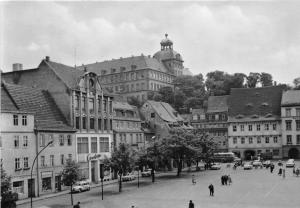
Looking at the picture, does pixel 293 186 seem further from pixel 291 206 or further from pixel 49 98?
pixel 49 98

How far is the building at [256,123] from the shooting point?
115188 millimetres

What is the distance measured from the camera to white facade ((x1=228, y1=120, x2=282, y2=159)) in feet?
376

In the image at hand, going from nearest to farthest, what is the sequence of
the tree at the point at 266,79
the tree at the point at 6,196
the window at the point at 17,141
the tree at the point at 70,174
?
the tree at the point at 6,196 → the tree at the point at 70,174 → the window at the point at 17,141 → the tree at the point at 266,79

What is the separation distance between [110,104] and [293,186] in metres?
35.2

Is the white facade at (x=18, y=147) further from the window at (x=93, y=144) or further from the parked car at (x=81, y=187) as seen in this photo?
the window at (x=93, y=144)

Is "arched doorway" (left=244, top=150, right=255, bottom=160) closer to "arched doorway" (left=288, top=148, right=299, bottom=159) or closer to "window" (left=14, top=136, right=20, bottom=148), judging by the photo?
"arched doorway" (left=288, top=148, right=299, bottom=159)

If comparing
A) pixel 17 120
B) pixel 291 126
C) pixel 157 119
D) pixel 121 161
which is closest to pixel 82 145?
pixel 121 161

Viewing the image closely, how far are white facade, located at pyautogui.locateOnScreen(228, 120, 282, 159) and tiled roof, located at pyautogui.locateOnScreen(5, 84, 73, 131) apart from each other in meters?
61.4

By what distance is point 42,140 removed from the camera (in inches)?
2395

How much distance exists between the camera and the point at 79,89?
71188 millimetres

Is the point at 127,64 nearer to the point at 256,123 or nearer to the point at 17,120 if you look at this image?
the point at 256,123

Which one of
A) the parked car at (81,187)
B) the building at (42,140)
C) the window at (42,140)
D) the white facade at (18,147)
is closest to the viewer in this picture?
the white facade at (18,147)

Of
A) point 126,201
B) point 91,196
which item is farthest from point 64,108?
point 126,201

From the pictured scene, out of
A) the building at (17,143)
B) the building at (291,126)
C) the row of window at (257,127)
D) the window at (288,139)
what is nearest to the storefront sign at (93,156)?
the building at (17,143)
